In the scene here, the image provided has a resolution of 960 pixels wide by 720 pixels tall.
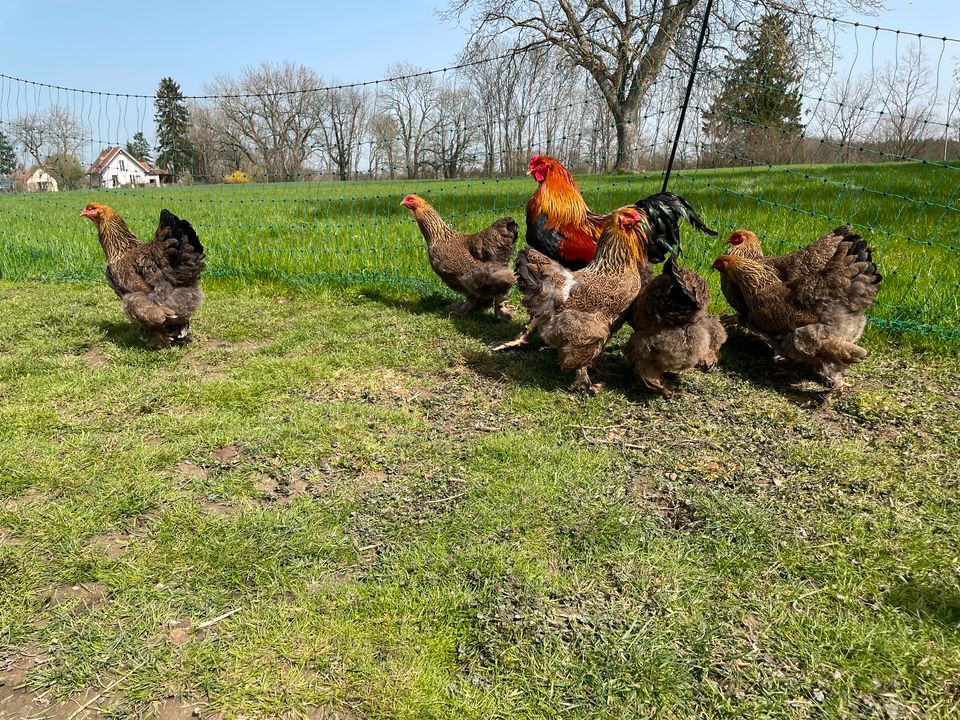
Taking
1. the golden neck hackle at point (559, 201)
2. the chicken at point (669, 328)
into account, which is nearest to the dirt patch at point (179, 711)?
the chicken at point (669, 328)

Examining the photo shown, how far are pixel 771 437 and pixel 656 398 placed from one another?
0.77 meters

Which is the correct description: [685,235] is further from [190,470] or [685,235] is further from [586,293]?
[190,470]

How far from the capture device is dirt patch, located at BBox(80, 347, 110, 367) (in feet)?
14.9

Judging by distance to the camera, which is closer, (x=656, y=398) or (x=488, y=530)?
(x=488, y=530)

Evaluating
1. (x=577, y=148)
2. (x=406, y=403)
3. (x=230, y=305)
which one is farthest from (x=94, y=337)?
(x=577, y=148)

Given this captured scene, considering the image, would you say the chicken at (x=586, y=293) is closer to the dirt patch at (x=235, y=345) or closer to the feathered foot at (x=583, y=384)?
the feathered foot at (x=583, y=384)

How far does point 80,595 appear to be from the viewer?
2234mm

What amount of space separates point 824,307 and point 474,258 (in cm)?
301

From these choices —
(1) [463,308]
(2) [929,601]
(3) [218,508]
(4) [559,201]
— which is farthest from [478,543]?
(4) [559,201]

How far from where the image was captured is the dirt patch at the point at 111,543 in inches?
96.0

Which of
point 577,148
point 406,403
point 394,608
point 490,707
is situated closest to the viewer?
point 490,707

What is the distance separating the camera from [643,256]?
4.50 meters

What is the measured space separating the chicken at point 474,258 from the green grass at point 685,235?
850 mm

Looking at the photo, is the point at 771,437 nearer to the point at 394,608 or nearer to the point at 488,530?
the point at 488,530
